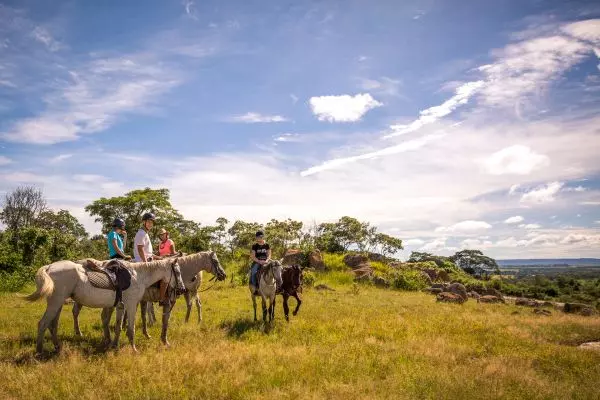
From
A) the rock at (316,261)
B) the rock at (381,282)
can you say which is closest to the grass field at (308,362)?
the rock at (381,282)

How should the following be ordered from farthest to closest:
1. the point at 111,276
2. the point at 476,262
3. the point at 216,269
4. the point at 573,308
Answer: the point at 476,262 < the point at 573,308 < the point at 216,269 < the point at 111,276

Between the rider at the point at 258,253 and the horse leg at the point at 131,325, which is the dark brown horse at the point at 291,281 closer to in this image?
the rider at the point at 258,253

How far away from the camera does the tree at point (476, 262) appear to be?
74250 mm

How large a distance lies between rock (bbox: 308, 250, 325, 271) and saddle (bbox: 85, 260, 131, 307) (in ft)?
81.6

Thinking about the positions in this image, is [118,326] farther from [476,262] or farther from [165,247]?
[476,262]

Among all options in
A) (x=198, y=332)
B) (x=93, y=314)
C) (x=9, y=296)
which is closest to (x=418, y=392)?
(x=198, y=332)

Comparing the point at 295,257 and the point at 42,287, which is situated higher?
the point at 42,287

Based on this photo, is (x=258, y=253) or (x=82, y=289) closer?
(x=82, y=289)

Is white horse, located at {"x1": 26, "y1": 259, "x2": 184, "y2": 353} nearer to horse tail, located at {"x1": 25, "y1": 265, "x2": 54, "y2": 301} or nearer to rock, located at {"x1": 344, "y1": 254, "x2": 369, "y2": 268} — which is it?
horse tail, located at {"x1": 25, "y1": 265, "x2": 54, "y2": 301}

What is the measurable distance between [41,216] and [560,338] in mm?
61498

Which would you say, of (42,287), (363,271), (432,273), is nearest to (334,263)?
(363,271)

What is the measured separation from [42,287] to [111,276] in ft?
4.54

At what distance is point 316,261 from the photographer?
33156 millimetres

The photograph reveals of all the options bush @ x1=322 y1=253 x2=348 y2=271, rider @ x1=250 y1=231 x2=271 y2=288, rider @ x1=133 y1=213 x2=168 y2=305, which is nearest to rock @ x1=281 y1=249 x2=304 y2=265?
bush @ x1=322 y1=253 x2=348 y2=271
